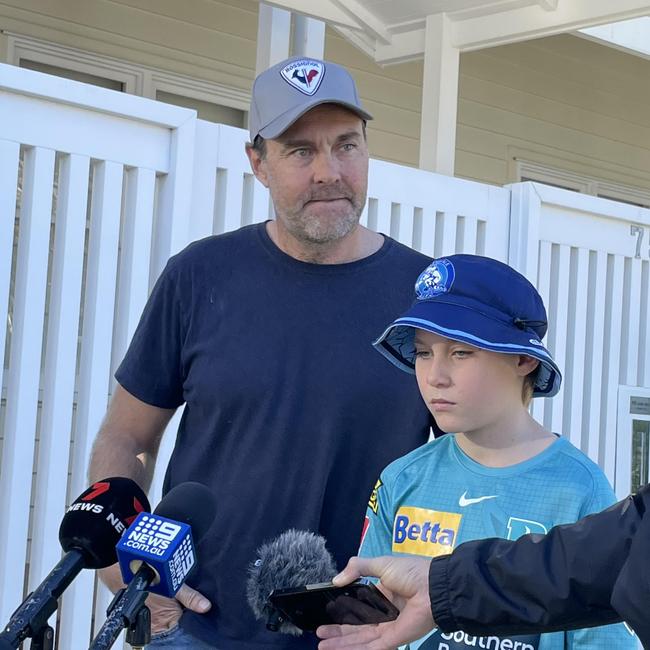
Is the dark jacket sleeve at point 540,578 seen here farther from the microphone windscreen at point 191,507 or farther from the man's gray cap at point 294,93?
the man's gray cap at point 294,93

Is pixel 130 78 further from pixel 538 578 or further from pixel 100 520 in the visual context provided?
pixel 538 578

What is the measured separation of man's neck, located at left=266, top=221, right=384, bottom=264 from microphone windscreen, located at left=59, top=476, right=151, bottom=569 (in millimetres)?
971

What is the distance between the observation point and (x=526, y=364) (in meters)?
2.78

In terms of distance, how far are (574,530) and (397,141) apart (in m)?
7.29

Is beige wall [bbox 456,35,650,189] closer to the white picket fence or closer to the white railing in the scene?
the white railing

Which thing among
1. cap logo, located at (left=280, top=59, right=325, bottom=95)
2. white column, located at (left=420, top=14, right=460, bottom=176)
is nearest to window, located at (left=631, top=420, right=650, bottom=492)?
white column, located at (left=420, top=14, right=460, bottom=176)

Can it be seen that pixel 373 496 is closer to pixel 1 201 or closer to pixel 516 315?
pixel 516 315

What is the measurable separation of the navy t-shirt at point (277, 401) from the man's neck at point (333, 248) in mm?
22

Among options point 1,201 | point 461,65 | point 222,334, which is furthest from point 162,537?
point 461,65

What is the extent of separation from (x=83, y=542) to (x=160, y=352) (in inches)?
44.9

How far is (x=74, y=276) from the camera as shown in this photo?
432 cm

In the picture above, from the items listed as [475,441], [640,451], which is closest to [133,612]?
[475,441]

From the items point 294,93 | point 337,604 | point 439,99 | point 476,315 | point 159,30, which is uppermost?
point 159,30

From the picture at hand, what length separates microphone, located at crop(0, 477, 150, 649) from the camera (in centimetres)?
172
